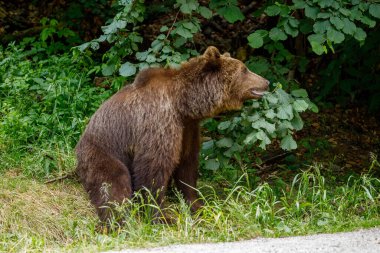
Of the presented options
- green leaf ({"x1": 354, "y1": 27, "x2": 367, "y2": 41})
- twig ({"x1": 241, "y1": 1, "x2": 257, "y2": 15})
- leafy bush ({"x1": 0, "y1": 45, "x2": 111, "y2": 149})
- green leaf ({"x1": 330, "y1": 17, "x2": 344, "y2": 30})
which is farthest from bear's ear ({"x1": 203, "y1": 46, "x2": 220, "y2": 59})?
twig ({"x1": 241, "y1": 1, "x2": 257, "y2": 15})

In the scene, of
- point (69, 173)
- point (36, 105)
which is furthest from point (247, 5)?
point (69, 173)

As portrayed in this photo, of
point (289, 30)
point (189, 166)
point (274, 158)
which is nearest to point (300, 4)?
point (289, 30)

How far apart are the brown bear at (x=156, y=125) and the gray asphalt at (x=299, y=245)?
1414mm

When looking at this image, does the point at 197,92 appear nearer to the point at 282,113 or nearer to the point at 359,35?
the point at 282,113

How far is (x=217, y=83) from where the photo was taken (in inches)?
316

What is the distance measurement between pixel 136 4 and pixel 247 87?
5.65 feet

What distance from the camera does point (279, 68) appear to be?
361 inches

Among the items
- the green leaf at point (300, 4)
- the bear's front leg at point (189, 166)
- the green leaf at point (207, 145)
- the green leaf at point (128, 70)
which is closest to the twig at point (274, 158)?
the green leaf at point (207, 145)

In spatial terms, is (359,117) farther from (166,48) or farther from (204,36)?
(166,48)

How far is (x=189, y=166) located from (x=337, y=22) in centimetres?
229

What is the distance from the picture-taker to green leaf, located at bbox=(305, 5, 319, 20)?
8070 millimetres

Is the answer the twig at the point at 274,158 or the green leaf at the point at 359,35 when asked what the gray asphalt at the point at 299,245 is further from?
the twig at the point at 274,158

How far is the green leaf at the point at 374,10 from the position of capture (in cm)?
810

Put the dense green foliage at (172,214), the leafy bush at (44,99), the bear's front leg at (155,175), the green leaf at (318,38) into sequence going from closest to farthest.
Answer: the dense green foliage at (172,214) → the bear's front leg at (155,175) → the green leaf at (318,38) → the leafy bush at (44,99)
